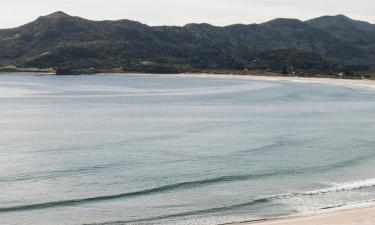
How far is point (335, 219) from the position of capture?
43.8 metres

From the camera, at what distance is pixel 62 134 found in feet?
324

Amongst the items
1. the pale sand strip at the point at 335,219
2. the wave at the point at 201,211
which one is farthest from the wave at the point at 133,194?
the pale sand strip at the point at 335,219

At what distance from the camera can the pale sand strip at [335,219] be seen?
139 ft

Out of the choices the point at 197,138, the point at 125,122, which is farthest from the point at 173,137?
the point at 125,122

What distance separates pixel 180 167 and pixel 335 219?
25.5 meters

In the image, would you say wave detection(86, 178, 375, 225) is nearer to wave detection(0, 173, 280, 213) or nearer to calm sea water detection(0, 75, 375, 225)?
calm sea water detection(0, 75, 375, 225)

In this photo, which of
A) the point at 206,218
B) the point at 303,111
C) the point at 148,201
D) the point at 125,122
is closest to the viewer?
the point at 206,218

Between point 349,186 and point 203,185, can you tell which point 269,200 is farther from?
point 349,186

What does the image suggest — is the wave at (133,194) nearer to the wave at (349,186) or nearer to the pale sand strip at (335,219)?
the wave at (349,186)

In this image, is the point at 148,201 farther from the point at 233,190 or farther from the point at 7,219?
the point at 7,219

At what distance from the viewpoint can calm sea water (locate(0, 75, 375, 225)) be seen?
160ft

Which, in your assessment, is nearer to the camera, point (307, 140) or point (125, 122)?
point (307, 140)

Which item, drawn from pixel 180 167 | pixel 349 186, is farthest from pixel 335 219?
pixel 180 167

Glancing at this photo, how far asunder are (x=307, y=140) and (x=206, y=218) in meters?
47.5
